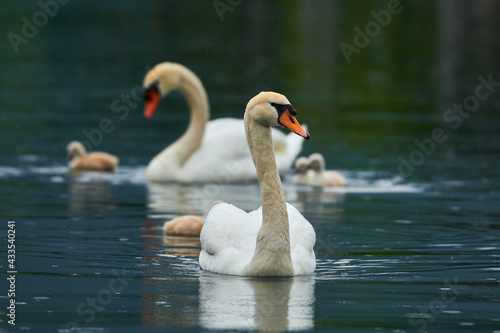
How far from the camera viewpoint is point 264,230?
33.0ft

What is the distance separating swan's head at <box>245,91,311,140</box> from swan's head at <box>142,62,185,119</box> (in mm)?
8995

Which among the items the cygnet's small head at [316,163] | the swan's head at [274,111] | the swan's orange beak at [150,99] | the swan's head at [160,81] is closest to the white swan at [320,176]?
the cygnet's small head at [316,163]

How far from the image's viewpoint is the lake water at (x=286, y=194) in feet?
29.9

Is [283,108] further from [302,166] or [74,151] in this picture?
[74,151]

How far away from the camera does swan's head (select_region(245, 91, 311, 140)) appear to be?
1031 cm

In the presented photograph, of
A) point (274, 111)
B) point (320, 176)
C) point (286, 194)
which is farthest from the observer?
point (320, 176)

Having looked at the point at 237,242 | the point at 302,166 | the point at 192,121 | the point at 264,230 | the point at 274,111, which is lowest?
the point at 237,242

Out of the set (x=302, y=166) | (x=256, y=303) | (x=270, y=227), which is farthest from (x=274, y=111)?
(x=302, y=166)

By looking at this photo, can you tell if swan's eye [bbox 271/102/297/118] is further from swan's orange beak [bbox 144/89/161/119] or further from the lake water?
swan's orange beak [bbox 144/89/161/119]

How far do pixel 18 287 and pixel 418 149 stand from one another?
1115 cm

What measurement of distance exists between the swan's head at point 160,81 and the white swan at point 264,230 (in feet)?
28.4

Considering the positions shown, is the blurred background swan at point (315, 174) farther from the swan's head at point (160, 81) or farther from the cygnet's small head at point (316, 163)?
the swan's head at point (160, 81)

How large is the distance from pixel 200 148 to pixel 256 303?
959cm

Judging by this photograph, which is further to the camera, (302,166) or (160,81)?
(160,81)
